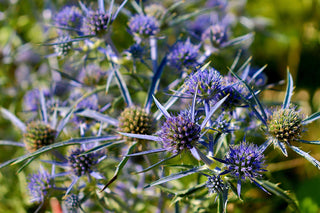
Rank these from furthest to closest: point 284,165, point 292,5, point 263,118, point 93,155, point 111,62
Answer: point 292,5 < point 284,165 < point 111,62 < point 93,155 < point 263,118

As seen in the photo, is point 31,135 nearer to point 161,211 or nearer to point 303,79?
point 161,211

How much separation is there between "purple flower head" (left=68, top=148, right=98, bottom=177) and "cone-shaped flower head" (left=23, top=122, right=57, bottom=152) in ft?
0.67

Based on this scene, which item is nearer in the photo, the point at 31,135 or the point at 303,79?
the point at 31,135

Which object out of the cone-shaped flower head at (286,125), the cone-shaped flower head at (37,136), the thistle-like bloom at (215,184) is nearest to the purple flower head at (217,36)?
the cone-shaped flower head at (286,125)

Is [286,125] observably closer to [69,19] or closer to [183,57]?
[183,57]

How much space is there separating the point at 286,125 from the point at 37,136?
132 centimetres

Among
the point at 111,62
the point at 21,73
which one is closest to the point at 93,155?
the point at 111,62

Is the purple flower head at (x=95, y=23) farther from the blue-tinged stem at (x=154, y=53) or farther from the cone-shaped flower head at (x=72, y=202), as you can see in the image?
the cone-shaped flower head at (x=72, y=202)

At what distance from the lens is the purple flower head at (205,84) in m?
1.19

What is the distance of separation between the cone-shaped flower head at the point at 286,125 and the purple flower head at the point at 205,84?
1.03 ft

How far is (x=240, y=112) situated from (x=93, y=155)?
34.2 inches

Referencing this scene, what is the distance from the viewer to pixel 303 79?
2.83 meters

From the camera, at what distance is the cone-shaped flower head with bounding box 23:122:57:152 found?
5.10 feet

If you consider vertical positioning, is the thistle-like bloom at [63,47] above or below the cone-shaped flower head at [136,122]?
above
